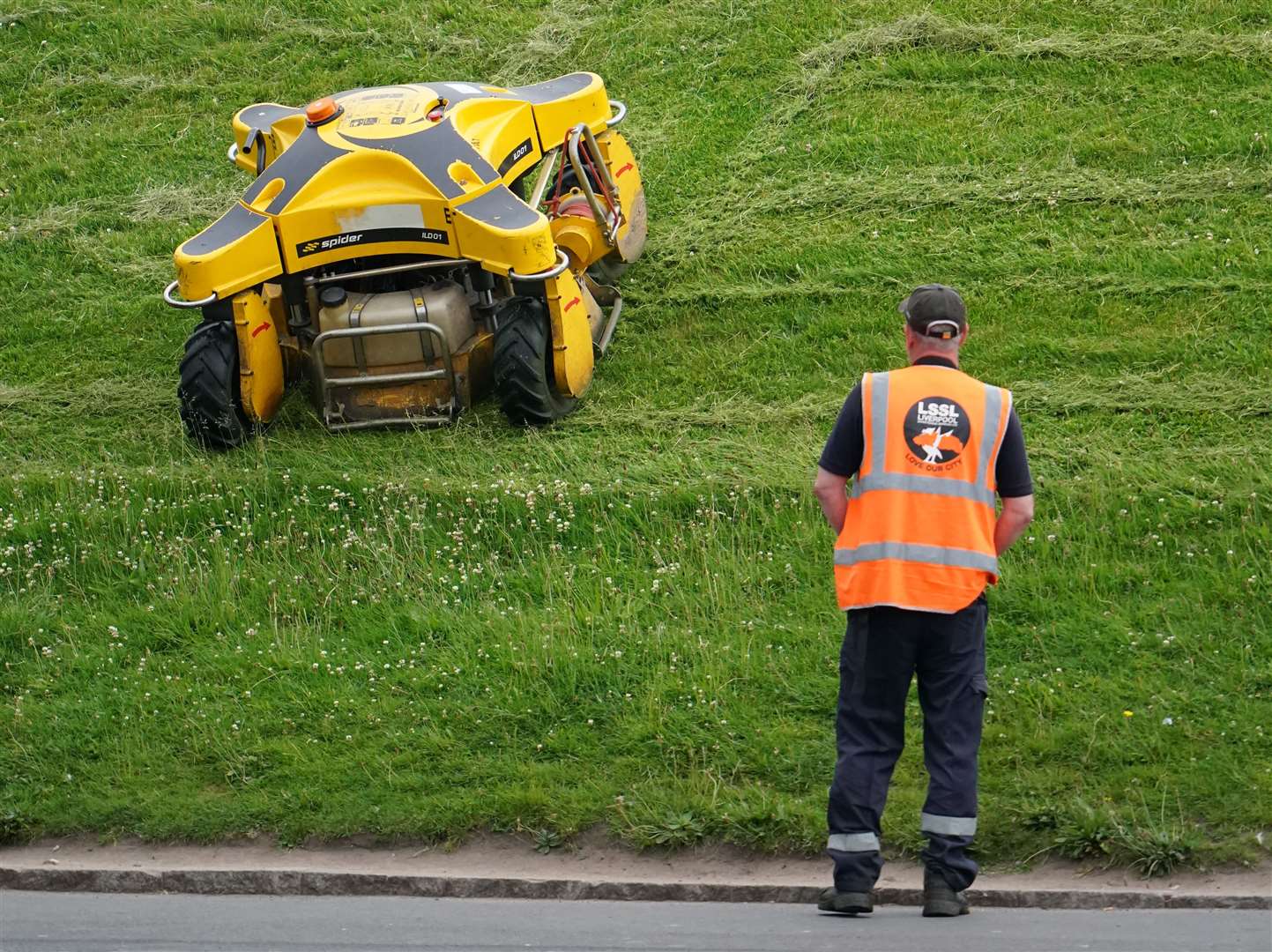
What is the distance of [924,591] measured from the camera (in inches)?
213

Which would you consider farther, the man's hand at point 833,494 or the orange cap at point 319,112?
the orange cap at point 319,112

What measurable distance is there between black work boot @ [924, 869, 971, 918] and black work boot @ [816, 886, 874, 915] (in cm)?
19

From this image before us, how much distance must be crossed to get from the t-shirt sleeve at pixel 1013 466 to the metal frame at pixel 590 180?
601 cm

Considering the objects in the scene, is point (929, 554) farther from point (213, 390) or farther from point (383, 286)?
point (383, 286)

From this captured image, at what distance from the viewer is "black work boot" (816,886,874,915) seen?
5.52m

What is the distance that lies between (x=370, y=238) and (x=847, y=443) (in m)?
5.25

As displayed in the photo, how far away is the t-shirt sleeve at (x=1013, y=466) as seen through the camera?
5.52m

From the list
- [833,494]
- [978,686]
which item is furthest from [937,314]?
[978,686]

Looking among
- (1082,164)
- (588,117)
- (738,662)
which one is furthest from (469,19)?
(738,662)

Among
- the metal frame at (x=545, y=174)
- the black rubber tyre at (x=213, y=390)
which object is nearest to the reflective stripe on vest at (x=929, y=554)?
the black rubber tyre at (x=213, y=390)

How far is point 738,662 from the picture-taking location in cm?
725

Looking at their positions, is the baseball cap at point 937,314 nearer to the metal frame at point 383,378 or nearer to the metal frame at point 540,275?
the metal frame at point 540,275

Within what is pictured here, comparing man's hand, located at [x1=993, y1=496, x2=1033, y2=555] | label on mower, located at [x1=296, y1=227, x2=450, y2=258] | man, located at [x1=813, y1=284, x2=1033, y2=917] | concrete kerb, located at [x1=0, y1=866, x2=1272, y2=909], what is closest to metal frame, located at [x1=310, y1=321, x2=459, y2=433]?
label on mower, located at [x1=296, y1=227, x2=450, y2=258]

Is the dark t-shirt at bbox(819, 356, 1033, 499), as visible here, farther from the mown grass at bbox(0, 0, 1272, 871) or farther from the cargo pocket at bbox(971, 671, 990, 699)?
the mown grass at bbox(0, 0, 1272, 871)
